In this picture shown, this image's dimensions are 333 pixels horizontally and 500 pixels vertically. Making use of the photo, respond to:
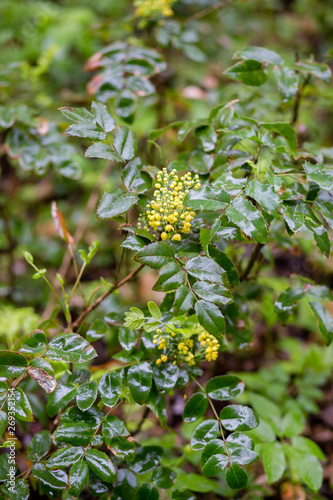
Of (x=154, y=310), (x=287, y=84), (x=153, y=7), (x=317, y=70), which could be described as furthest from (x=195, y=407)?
(x=153, y=7)

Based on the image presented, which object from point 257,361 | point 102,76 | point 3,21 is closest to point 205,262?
point 102,76

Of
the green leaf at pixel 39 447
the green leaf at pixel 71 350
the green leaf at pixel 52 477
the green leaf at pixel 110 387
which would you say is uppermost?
the green leaf at pixel 71 350

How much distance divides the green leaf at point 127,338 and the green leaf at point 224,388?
0.76ft

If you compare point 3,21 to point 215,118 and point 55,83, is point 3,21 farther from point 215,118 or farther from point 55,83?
point 215,118

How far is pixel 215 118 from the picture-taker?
3.42 ft

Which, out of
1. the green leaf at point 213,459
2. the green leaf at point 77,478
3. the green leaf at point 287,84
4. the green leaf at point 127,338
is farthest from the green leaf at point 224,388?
→ the green leaf at point 287,84

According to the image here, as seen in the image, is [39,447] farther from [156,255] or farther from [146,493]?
[156,255]

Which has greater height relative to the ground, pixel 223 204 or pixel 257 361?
pixel 223 204

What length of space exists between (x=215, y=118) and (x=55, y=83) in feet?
6.99

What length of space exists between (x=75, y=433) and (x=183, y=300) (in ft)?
1.26

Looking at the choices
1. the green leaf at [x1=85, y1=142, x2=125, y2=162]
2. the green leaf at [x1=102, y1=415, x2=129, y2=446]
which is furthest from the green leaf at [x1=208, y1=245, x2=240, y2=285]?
the green leaf at [x1=102, y1=415, x2=129, y2=446]

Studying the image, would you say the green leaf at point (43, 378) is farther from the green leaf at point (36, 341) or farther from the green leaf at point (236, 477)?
the green leaf at point (236, 477)

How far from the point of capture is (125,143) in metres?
0.92

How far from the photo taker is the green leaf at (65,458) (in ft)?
2.60
